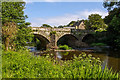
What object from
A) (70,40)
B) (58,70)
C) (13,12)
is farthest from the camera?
(70,40)

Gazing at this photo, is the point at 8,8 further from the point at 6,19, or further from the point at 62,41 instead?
the point at 62,41

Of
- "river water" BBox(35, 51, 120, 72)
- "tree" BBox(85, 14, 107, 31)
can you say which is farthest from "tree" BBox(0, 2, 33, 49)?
"tree" BBox(85, 14, 107, 31)

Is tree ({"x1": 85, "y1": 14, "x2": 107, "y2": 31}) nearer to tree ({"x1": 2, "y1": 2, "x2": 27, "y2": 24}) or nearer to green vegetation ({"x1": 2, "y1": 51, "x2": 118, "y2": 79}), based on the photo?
tree ({"x1": 2, "y1": 2, "x2": 27, "y2": 24})

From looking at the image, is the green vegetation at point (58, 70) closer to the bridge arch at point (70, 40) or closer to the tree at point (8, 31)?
the tree at point (8, 31)

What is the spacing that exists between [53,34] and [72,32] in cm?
684

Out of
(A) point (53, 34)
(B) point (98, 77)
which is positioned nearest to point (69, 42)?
(A) point (53, 34)

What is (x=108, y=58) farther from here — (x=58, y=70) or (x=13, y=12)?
(x=13, y=12)

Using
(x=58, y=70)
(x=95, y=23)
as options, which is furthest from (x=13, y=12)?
(x=95, y=23)

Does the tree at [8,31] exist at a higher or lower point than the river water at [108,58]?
higher

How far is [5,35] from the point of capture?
45.9ft

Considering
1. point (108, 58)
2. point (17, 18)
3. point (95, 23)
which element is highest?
point (95, 23)

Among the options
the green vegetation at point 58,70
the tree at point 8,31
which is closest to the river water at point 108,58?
the green vegetation at point 58,70

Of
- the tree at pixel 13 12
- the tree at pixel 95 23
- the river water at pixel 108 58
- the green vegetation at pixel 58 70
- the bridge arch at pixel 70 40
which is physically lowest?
the river water at pixel 108 58

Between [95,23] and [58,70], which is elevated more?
[95,23]
